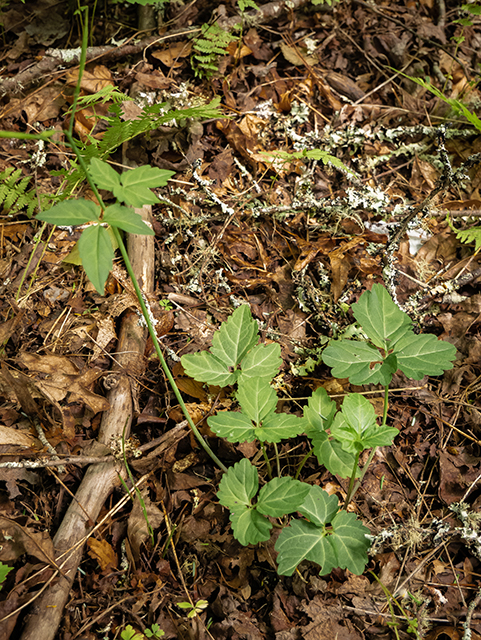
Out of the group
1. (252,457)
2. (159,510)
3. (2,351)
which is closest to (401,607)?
(252,457)

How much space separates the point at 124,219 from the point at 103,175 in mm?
163

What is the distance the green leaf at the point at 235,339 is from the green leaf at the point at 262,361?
1.6 inches

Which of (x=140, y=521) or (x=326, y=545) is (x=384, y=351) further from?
(x=140, y=521)

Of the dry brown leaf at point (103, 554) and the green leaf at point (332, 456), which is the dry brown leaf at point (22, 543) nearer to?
the dry brown leaf at point (103, 554)

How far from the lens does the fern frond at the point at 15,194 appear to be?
249 centimetres

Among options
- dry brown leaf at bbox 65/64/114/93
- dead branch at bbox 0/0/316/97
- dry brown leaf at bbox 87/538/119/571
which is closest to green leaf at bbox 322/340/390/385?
dry brown leaf at bbox 87/538/119/571

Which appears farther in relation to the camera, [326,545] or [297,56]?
[297,56]

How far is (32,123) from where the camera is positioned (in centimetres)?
279

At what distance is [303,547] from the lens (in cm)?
165

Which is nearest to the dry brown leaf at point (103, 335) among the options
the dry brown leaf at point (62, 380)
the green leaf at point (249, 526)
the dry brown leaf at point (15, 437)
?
the dry brown leaf at point (62, 380)

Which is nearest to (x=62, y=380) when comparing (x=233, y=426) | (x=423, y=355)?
(x=233, y=426)

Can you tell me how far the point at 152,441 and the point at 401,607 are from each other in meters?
1.33

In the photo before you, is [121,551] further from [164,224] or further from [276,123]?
[276,123]

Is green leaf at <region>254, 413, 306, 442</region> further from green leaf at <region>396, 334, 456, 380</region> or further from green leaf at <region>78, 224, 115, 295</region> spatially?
green leaf at <region>78, 224, 115, 295</region>
